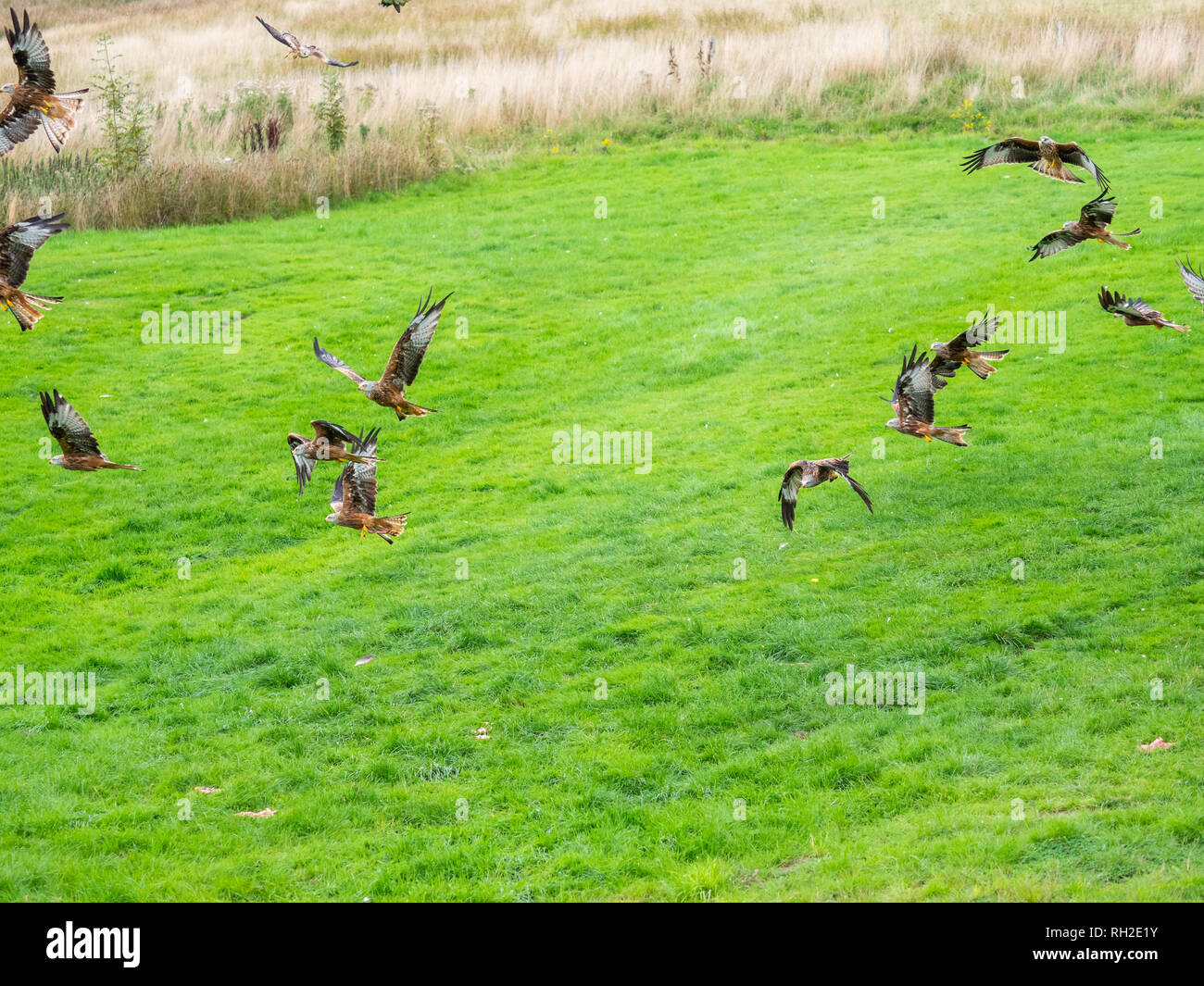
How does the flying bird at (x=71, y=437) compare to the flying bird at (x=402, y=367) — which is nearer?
the flying bird at (x=402, y=367)

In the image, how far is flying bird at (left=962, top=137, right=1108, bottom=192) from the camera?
9.79 metres

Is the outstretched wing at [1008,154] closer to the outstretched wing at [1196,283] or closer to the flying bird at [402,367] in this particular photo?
the outstretched wing at [1196,283]

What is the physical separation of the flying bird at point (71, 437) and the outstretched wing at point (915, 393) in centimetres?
645

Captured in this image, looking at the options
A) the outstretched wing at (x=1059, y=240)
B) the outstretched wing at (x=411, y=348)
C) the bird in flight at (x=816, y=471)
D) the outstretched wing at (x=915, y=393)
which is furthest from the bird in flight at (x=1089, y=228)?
the outstretched wing at (x=411, y=348)

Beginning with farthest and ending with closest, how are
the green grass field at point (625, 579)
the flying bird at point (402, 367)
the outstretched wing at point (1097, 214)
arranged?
the outstretched wing at point (1097, 214) → the green grass field at point (625, 579) → the flying bird at point (402, 367)

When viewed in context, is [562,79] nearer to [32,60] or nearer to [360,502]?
[360,502]

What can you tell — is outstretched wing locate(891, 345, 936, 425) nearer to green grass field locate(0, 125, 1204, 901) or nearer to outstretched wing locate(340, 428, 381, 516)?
green grass field locate(0, 125, 1204, 901)

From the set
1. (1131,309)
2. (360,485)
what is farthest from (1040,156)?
(360,485)

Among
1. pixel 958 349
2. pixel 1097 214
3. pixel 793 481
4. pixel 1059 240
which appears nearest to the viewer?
pixel 958 349

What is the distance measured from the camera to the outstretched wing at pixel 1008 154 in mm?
9898

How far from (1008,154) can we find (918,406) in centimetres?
253

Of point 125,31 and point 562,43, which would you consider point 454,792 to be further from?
point 125,31

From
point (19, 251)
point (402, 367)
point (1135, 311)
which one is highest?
point (19, 251)

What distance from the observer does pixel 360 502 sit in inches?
369
